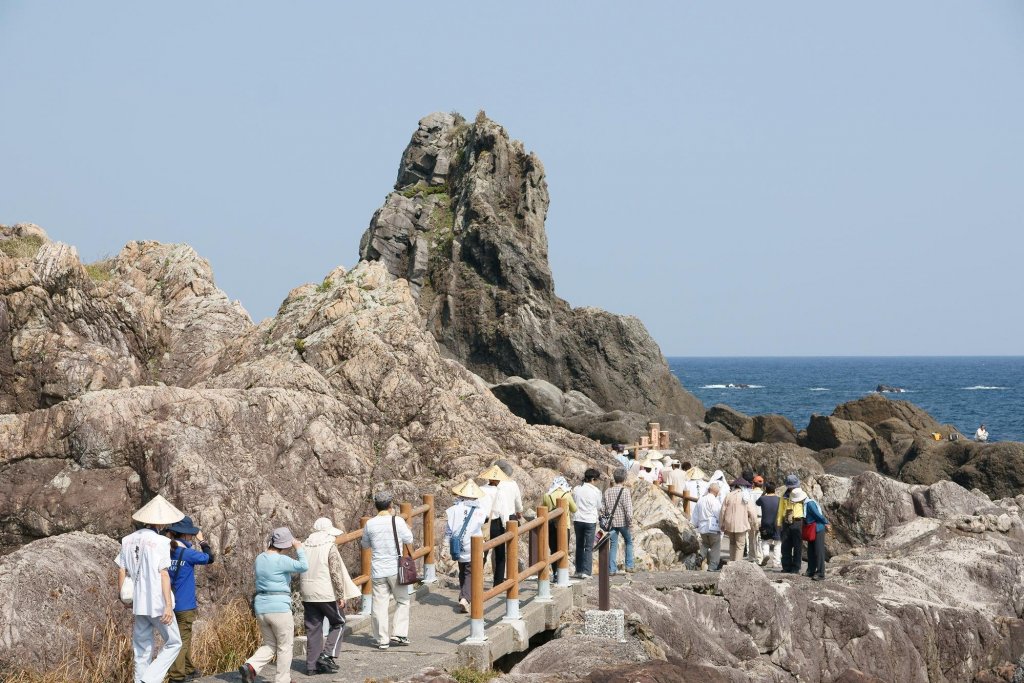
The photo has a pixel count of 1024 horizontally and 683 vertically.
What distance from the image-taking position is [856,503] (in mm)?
25625

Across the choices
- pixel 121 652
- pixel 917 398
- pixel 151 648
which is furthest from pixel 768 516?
pixel 917 398

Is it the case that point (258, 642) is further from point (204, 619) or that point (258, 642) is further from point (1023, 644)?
point (1023, 644)

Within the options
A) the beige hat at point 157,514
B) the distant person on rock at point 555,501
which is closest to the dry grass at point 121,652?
the beige hat at point 157,514

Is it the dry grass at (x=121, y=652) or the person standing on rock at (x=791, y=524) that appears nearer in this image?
the dry grass at (x=121, y=652)

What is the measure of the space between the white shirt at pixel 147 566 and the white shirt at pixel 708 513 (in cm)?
1255

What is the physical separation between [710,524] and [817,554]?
217 cm

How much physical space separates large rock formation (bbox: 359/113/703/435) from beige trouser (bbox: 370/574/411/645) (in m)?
66.3

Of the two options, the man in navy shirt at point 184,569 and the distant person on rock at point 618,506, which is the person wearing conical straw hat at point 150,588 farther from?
the distant person on rock at point 618,506

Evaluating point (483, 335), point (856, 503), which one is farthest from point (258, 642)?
point (483, 335)

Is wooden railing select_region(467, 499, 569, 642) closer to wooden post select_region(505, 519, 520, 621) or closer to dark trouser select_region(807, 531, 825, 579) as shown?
wooden post select_region(505, 519, 520, 621)

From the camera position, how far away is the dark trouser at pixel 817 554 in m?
19.9

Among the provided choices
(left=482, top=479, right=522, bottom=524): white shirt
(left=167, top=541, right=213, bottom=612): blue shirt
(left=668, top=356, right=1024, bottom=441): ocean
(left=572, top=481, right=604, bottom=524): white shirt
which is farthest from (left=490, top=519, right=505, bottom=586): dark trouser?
(left=668, top=356, right=1024, bottom=441): ocean

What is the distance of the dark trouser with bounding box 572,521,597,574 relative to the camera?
18094mm

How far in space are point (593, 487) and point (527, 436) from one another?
7.58m
